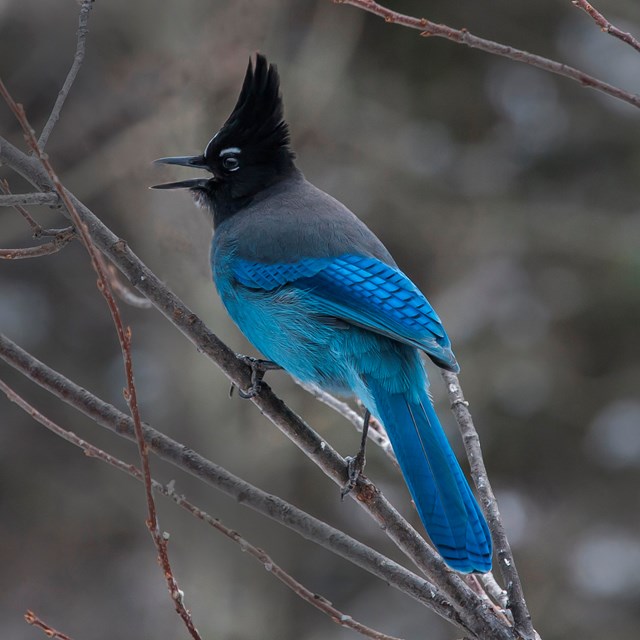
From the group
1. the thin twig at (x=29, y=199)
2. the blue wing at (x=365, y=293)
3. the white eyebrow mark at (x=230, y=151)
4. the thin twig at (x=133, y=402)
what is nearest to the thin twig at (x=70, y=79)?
the thin twig at (x=29, y=199)

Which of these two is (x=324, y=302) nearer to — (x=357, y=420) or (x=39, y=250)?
(x=357, y=420)

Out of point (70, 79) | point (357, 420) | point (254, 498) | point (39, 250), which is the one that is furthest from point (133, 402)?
point (357, 420)

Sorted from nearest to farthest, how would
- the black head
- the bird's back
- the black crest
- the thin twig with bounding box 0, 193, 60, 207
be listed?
1. the thin twig with bounding box 0, 193, 60, 207
2. the bird's back
3. the black crest
4. the black head

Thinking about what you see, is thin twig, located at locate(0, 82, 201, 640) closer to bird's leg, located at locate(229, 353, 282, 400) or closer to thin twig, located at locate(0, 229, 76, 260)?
thin twig, located at locate(0, 229, 76, 260)

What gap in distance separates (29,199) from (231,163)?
5.23 feet

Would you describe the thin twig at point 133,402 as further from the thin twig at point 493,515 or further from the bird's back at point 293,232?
the bird's back at point 293,232

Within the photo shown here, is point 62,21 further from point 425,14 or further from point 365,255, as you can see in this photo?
point 365,255

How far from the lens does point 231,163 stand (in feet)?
12.9

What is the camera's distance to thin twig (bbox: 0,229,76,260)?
248cm

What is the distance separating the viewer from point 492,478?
25.7 feet

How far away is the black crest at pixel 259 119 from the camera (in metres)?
3.75

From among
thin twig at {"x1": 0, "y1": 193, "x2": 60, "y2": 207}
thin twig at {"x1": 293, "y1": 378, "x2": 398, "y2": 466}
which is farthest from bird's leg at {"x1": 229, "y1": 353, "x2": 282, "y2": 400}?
thin twig at {"x1": 0, "y1": 193, "x2": 60, "y2": 207}

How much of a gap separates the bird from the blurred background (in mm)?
2051

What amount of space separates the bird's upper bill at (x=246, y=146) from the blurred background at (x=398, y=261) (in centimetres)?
200
